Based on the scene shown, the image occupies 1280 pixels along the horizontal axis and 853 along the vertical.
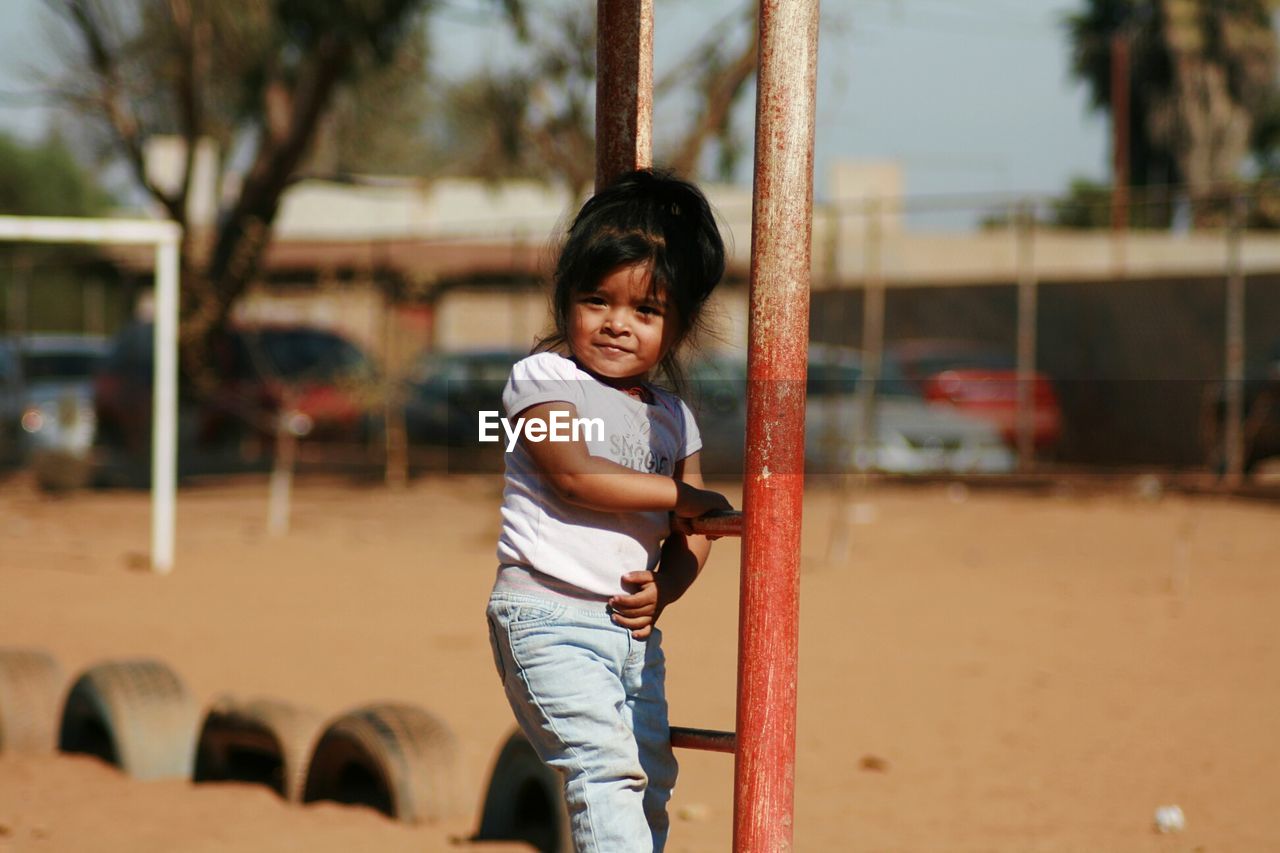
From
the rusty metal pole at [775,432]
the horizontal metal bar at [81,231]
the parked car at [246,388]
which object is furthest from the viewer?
the parked car at [246,388]

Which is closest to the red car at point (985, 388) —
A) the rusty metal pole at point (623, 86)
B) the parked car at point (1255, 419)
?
the parked car at point (1255, 419)

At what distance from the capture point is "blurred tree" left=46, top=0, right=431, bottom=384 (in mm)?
13984

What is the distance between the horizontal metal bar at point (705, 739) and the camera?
2.27 metres

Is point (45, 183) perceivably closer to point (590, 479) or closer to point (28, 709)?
point (28, 709)

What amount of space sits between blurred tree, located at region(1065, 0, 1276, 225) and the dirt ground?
20.6 m

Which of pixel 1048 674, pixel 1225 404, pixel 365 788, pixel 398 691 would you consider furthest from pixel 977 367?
pixel 365 788

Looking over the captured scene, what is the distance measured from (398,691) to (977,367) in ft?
37.3

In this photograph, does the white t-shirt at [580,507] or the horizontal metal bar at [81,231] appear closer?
the white t-shirt at [580,507]

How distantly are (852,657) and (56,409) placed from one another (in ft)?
39.4

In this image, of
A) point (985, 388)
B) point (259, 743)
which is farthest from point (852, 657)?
point (985, 388)

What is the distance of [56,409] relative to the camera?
16.6m

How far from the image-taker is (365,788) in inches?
183

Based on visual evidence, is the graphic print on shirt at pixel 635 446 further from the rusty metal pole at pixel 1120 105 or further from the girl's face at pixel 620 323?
Result: the rusty metal pole at pixel 1120 105

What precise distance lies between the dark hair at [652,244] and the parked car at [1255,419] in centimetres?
1136
